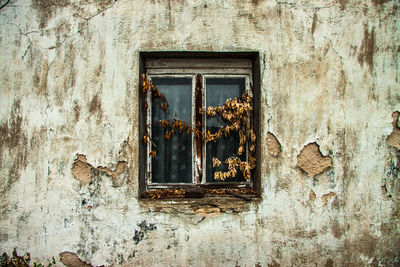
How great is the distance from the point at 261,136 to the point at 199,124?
0.60 metres

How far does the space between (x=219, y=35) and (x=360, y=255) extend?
92.1 inches

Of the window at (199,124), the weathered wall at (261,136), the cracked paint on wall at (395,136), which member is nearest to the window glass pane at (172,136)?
the window at (199,124)

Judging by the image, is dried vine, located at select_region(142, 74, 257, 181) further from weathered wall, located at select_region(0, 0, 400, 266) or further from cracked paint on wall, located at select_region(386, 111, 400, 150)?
cracked paint on wall, located at select_region(386, 111, 400, 150)

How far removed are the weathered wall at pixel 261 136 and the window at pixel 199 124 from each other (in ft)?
0.66

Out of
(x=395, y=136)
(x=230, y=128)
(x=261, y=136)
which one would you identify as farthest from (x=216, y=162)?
(x=395, y=136)

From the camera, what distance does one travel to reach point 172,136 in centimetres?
294

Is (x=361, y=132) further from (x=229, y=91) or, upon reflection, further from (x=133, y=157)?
(x=133, y=157)

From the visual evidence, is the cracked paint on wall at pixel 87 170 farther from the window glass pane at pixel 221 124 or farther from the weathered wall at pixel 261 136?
the window glass pane at pixel 221 124

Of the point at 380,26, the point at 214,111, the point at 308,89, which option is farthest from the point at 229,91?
the point at 380,26

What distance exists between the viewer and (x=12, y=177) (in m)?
2.68

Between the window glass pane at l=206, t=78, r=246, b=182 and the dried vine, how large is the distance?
4 centimetres

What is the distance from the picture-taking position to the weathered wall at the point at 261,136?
267 cm

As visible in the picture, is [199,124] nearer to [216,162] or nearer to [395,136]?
[216,162]

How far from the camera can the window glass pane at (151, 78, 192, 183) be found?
9.58ft
